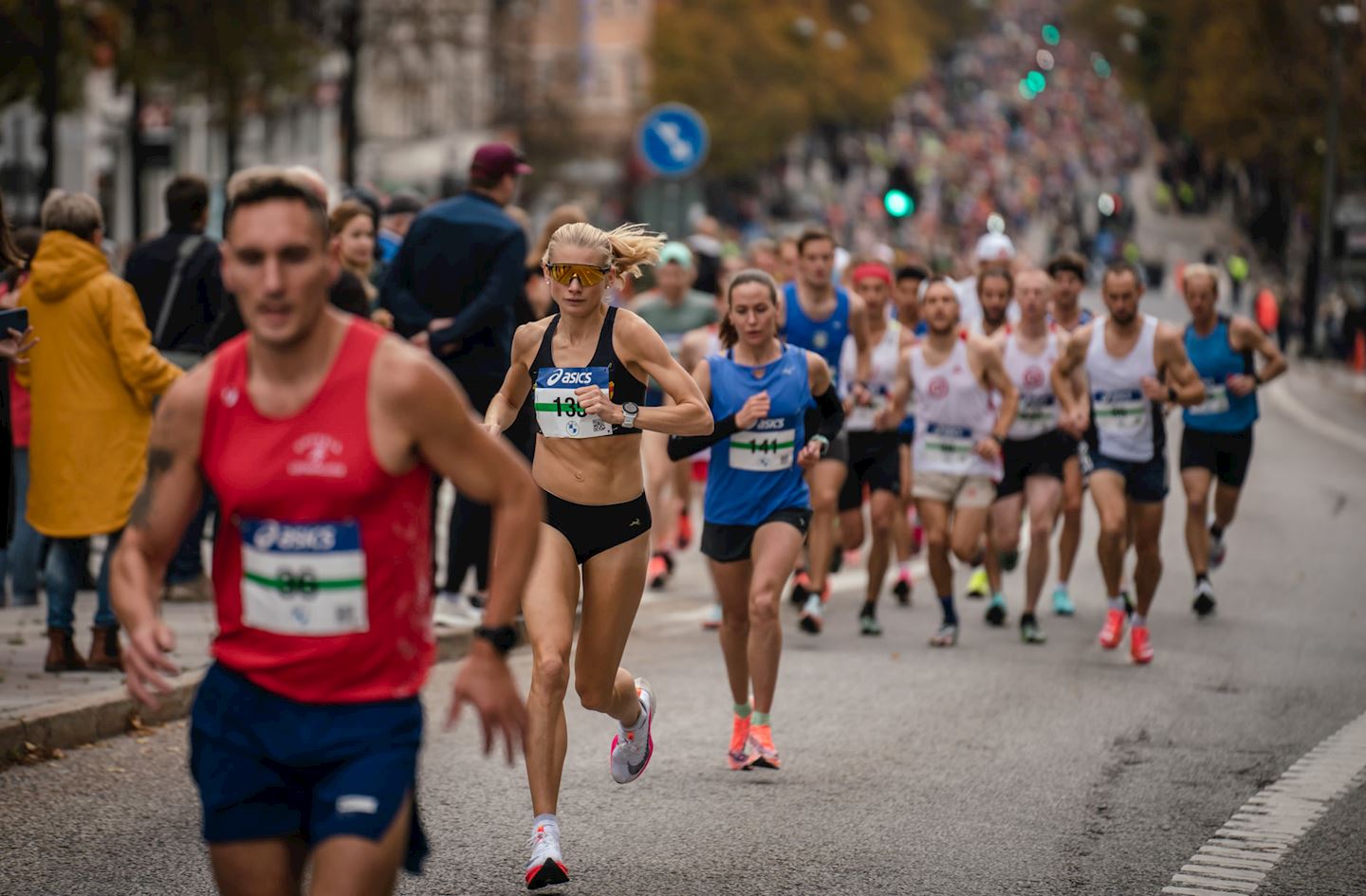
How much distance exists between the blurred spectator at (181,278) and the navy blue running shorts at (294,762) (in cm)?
658

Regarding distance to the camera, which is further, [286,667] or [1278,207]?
[1278,207]

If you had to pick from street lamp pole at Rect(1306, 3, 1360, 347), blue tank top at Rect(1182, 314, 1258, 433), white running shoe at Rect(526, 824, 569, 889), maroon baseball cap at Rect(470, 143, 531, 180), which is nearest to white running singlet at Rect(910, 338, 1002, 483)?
blue tank top at Rect(1182, 314, 1258, 433)

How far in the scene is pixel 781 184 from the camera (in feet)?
323

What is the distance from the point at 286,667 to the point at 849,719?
530 centimetres

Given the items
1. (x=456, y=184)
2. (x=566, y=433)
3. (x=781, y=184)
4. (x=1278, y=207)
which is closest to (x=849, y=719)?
(x=566, y=433)

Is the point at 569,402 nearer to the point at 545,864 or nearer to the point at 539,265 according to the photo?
the point at 545,864

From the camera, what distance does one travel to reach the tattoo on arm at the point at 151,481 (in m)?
4.43

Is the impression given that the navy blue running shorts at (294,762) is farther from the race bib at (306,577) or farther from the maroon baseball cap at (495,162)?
the maroon baseball cap at (495,162)

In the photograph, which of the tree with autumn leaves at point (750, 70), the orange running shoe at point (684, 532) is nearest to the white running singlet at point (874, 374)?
the orange running shoe at point (684, 532)

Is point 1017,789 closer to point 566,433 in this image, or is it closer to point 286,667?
point 566,433

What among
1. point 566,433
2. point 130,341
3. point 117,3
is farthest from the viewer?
point 117,3

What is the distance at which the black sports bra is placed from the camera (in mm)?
7211

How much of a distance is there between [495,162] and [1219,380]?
4.85 metres

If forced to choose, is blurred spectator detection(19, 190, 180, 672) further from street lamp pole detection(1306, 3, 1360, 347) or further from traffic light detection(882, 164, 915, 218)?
street lamp pole detection(1306, 3, 1360, 347)
